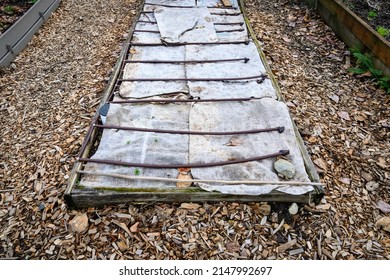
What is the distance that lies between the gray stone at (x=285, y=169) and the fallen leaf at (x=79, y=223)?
161 cm

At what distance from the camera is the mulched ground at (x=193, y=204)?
2137 mm

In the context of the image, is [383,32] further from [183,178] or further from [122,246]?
[122,246]

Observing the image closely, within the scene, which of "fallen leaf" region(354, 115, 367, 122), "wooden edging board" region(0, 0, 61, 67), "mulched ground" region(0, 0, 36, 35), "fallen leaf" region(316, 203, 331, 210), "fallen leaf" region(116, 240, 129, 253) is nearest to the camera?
"fallen leaf" region(116, 240, 129, 253)

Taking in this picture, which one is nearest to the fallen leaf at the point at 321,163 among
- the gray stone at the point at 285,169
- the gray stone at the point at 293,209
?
the gray stone at the point at 285,169

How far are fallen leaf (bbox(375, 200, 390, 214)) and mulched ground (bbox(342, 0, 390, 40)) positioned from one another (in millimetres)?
2712

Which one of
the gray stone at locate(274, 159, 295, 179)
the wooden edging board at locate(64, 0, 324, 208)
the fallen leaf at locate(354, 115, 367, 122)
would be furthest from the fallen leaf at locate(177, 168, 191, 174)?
the fallen leaf at locate(354, 115, 367, 122)

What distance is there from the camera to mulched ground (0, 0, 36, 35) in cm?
453

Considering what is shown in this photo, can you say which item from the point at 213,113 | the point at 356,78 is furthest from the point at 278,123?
the point at 356,78

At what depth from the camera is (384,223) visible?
227cm

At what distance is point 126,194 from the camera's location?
7.27 ft

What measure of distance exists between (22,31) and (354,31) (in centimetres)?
490

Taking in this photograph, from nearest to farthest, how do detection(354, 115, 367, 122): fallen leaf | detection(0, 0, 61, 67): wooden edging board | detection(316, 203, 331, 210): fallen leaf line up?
detection(316, 203, 331, 210): fallen leaf
detection(354, 115, 367, 122): fallen leaf
detection(0, 0, 61, 67): wooden edging board

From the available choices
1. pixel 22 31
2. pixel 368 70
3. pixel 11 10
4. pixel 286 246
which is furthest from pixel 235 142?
pixel 11 10

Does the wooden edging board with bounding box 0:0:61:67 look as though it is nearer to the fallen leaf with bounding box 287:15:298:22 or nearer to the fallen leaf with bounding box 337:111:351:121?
the fallen leaf with bounding box 287:15:298:22
